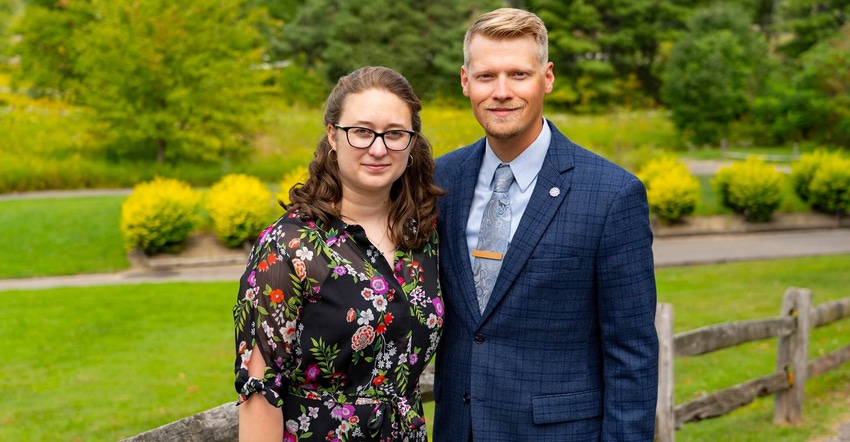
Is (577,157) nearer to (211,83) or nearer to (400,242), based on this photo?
(400,242)

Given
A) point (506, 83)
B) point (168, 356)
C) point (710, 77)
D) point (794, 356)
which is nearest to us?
point (506, 83)

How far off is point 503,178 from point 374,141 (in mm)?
516

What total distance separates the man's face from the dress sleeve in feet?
2.59

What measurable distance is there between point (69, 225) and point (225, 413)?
14627mm

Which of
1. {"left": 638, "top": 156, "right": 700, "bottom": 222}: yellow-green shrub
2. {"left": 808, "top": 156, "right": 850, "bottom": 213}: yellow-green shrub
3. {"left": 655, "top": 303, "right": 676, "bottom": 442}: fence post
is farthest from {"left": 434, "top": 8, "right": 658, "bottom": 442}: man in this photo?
{"left": 808, "top": 156, "right": 850, "bottom": 213}: yellow-green shrub

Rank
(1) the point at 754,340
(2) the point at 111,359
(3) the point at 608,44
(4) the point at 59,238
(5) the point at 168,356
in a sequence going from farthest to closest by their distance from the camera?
(3) the point at 608,44, (4) the point at 59,238, (5) the point at 168,356, (2) the point at 111,359, (1) the point at 754,340

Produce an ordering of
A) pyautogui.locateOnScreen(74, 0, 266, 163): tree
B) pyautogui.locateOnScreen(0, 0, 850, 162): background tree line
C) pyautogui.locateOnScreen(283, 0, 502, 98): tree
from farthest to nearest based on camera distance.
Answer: pyautogui.locateOnScreen(283, 0, 502, 98): tree < pyautogui.locateOnScreen(0, 0, 850, 162): background tree line < pyautogui.locateOnScreen(74, 0, 266, 163): tree

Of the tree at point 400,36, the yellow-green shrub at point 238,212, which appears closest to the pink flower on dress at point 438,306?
the yellow-green shrub at point 238,212

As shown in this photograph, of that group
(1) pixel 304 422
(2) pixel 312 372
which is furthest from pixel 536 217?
(1) pixel 304 422

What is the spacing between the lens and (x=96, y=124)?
2186cm

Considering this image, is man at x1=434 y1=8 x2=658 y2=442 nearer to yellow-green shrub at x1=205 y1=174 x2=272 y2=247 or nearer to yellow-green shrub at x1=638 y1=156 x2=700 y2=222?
yellow-green shrub at x1=205 y1=174 x2=272 y2=247

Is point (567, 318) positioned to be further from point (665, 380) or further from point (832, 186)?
point (832, 186)

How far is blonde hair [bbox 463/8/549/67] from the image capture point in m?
2.69

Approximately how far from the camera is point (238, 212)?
15672 millimetres
